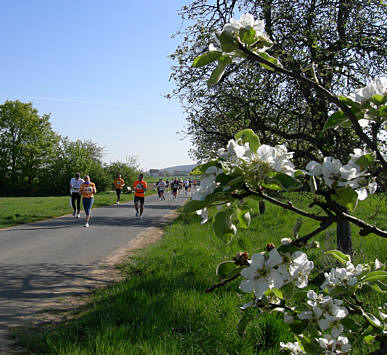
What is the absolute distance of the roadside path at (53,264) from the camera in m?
4.73

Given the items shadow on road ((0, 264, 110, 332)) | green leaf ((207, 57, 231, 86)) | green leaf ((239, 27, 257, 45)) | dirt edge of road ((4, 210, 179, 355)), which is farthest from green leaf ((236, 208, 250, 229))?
shadow on road ((0, 264, 110, 332))

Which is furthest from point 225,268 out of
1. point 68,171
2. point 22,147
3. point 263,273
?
point 22,147

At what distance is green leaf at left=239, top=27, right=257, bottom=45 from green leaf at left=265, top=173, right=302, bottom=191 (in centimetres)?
→ 44

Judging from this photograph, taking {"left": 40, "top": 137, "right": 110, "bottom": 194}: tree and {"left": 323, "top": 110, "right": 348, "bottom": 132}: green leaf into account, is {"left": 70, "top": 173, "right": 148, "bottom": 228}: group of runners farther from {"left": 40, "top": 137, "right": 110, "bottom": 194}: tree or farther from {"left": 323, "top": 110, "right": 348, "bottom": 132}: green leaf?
{"left": 40, "top": 137, "right": 110, "bottom": 194}: tree

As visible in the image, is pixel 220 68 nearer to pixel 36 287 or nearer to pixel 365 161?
pixel 365 161

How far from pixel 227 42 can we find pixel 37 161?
57751mm

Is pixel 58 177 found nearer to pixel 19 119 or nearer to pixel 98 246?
pixel 19 119

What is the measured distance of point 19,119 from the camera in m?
54.9

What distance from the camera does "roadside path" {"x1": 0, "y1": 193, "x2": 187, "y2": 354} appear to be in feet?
15.5

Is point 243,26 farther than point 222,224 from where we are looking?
No

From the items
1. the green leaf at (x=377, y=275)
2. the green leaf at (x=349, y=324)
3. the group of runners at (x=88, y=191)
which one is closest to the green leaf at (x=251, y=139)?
the green leaf at (x=377, y=275)

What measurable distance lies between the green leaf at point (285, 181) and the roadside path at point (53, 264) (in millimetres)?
3490

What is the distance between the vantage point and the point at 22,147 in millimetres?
53531

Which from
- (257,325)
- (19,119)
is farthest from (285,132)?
(19,119)
